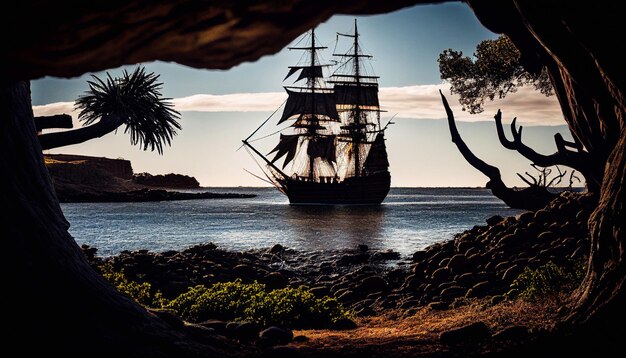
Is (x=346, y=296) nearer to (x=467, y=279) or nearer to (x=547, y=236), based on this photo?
(x=467, y=279)

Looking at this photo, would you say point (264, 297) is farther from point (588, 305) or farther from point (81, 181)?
point (81, 181)

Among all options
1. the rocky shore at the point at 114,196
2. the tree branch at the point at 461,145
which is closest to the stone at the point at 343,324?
the tree branch at the point at 461,145

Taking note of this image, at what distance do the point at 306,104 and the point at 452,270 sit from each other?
257 ft

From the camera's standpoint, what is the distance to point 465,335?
22.2ft

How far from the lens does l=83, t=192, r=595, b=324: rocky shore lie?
11695 mm

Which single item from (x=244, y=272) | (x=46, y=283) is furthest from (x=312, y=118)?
(x=46, y=283)

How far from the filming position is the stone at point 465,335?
670 cm

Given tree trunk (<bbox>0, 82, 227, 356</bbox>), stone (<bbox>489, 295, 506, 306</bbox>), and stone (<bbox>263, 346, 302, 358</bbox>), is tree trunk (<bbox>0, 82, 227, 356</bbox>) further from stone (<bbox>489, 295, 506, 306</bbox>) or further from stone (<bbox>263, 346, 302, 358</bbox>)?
stone (<bbox>489, 295, 506, 306</bbox>)

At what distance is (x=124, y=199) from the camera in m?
112

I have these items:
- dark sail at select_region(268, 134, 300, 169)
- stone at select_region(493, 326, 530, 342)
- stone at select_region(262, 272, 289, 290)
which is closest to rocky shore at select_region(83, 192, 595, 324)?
stone at select_region(262, 272, 289, 290)

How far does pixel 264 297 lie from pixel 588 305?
4982mm

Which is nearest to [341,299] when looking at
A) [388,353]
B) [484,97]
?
[388,353]

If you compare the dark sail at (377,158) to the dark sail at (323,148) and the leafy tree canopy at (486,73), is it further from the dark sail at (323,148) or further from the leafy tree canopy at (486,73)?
the leafy tree canopy at (486,73)

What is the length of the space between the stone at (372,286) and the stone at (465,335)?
773cm
